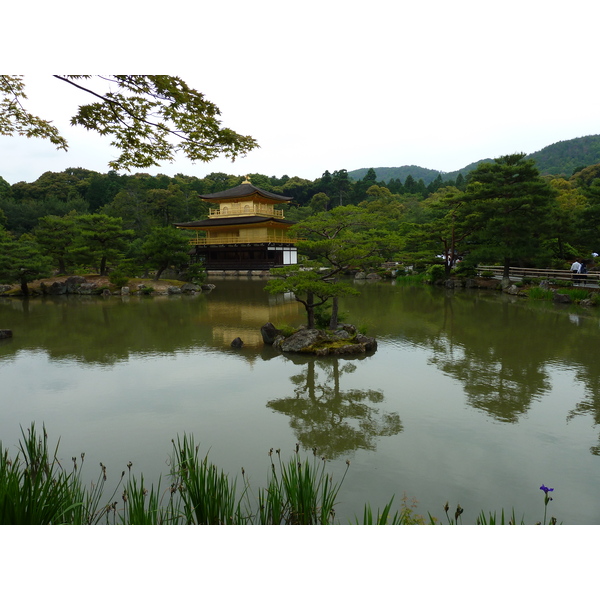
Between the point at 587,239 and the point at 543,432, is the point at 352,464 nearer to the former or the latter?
the point at 543,432

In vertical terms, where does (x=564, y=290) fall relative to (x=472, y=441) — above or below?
above

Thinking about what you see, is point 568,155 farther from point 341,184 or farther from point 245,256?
point 245,256

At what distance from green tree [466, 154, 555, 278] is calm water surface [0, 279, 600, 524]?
7833 millimetres

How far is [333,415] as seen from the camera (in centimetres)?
536

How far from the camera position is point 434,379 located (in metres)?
6.64

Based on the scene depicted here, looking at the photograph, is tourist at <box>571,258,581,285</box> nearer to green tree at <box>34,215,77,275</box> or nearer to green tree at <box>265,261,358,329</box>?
green tree at <box>265,261,358,329</box>

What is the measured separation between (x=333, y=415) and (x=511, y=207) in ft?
54.4

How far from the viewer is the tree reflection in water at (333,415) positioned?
4.56 metres

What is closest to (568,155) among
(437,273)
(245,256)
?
(437,273)

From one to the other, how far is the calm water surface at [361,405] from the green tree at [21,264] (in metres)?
8.22

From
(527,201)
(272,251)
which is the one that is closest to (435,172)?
(272,251)

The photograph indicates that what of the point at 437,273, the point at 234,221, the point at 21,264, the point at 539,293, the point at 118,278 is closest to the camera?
the point at 539,293

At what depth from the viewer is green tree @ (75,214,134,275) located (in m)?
20.2

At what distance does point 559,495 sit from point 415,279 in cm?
2096
